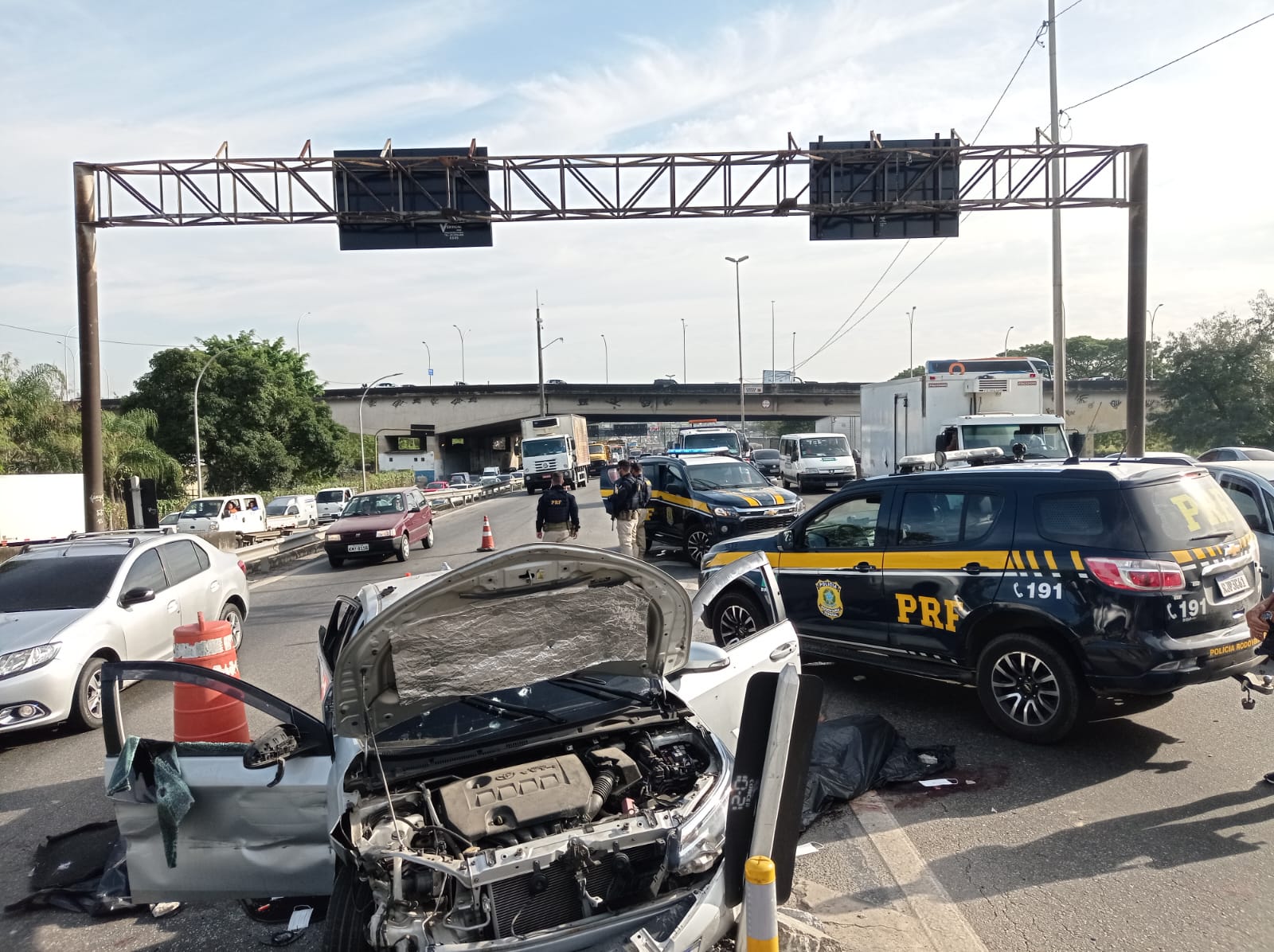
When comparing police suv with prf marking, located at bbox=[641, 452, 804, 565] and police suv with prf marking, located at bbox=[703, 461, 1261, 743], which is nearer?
police suv with prf marking, located at bbox=[703, 461, 1261, 743]

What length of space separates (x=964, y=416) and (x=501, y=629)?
56.3 ft

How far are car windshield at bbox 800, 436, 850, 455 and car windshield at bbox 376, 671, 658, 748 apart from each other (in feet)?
91.5

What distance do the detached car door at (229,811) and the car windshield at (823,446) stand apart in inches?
1115

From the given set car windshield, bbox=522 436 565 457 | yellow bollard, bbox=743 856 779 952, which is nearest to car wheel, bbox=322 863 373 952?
yellow bollard, bbox=743 856 779 952

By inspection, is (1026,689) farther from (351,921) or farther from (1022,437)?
(1022,437)

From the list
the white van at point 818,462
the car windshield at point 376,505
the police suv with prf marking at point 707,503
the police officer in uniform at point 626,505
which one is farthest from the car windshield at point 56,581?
the white van at point 818,462

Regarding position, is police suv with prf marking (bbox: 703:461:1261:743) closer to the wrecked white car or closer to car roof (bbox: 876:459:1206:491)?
car roof (bbox: 876:459:1206:491)

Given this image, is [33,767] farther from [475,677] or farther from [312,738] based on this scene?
[475,677]

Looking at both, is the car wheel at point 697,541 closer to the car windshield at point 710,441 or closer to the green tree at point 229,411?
the car windshield at point 710,441

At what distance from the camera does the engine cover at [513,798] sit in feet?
11.0

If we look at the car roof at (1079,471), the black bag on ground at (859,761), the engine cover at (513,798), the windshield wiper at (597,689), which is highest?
the car roof at (1079,471)

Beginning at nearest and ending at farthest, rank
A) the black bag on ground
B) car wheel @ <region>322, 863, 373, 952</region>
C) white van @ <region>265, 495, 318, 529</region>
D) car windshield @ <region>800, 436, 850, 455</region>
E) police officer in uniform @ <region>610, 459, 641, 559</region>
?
1. car wheel @ <region>322, 863, 373, 952</region>
2. the black bag on ground
3. police officer in uniform @ <region>610, 459, 641, 559</region>
4. car windshield @ <region>800, 436, 850, 455</region>
5. white van @ <region>265, 495, 318, 529</region>

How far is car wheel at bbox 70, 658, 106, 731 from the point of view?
699 centimetres

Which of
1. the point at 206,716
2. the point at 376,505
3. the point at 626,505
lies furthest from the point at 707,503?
the point at 206,716
